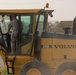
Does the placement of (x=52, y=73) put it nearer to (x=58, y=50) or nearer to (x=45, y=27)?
(x=58, y=50)

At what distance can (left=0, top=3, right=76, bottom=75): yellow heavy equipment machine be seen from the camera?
11.5 m

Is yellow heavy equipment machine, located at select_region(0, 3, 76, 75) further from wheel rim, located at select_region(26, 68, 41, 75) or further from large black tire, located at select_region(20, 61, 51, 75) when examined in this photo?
wheel rim, located at select_region(26, 68, 41, 75)

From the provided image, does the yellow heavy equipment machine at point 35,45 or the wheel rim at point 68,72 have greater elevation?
the yellow heavy equipment machine at point 35,45

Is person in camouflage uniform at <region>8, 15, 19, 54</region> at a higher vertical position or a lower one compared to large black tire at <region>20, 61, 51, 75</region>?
higher

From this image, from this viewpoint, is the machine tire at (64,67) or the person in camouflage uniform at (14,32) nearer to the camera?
the machine tire at (64,67)

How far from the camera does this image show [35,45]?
1158cm

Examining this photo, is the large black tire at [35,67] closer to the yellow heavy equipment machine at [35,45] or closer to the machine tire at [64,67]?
the yellow heavy equipment machine at [35,45]

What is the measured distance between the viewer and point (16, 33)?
11539 millimetres

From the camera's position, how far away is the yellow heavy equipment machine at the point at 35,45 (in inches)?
453

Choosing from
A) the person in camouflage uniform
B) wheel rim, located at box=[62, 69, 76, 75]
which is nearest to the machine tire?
wheel rim, located at box=[62, 69, 76, 75]

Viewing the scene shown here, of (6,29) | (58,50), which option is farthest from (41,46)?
(6,29)

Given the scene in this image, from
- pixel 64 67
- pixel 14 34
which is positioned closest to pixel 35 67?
pixel 64 67

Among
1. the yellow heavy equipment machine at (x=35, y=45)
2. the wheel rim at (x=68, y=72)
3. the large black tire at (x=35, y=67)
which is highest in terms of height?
the yellow heavy equipment machine at (x=35, y=45)

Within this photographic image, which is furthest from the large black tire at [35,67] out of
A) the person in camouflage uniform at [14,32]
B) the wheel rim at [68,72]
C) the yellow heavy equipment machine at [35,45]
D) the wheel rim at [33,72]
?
the person in camouflage uniform at [14,32]
